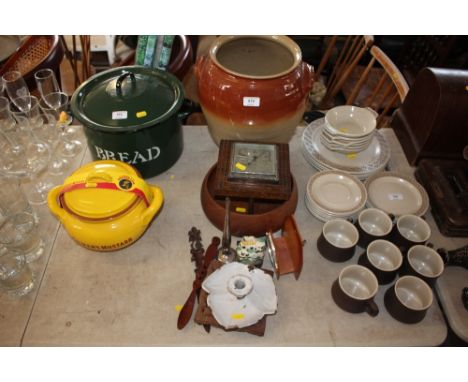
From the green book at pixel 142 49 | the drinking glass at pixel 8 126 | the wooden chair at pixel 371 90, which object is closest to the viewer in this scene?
the drinking glass at pixel 8 126

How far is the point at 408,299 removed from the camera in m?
0.97

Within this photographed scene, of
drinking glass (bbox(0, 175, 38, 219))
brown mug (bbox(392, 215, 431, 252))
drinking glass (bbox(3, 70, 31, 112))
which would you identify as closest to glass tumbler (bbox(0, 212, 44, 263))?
drinking glass (bbox(0, 175, 38, 219))

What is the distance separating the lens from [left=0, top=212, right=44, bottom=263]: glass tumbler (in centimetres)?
101

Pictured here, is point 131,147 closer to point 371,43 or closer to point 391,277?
point 391,277

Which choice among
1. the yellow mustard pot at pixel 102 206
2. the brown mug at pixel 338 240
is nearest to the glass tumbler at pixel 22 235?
the yellow mustard pot at pixel 102 206

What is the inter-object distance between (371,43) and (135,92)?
107 centimetres

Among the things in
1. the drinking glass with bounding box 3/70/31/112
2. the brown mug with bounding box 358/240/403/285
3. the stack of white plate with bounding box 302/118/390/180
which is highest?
the drinking glass with bounding box 3/70/31/112

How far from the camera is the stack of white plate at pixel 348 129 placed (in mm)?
1227

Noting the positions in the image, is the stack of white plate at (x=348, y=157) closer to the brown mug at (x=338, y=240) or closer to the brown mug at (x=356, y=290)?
the brown mug at (x=338, y=240)

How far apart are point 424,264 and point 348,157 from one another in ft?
1.42

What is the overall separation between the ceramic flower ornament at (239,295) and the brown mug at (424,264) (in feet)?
1.21

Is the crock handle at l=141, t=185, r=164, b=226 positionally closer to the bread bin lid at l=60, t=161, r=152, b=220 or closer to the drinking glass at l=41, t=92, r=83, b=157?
the bread bin lid at l=60, t=161, r=152, b=220

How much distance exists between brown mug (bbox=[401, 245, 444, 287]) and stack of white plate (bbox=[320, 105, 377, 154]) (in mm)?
397

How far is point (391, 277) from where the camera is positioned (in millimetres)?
976
